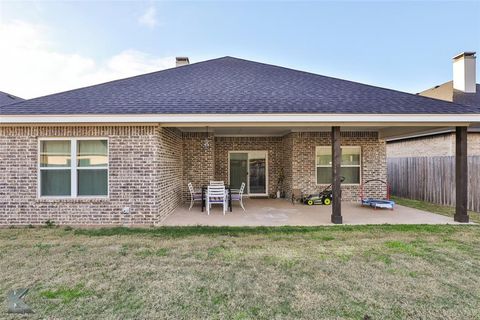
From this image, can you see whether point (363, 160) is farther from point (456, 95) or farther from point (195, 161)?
point (456, 95)

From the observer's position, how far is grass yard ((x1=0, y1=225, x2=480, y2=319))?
2938 millimetres

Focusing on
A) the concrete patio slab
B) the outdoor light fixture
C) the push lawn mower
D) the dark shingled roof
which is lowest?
the concrete patio slab

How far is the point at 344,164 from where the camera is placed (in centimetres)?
1087

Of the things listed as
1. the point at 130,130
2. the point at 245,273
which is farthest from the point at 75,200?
the point at 245,273

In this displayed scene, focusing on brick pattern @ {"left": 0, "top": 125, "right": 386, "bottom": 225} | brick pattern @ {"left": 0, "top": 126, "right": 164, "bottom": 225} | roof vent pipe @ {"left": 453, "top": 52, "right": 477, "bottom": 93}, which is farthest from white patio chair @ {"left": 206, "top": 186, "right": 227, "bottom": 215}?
roof vent pipe @ {"left": 453, "top": 52, "right": 477, "bottom": 93}

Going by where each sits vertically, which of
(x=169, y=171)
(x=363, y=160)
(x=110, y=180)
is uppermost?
(x=363, y=160)

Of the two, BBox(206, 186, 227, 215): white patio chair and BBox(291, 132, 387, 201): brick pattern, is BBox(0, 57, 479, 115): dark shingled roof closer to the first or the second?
BBox(291, 132, 387, 201): brick pattern

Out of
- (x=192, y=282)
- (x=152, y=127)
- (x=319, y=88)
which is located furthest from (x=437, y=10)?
(x=192, y=282)

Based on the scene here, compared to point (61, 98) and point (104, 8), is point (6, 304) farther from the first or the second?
point (104, 8)

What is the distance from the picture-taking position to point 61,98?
7.33 meters

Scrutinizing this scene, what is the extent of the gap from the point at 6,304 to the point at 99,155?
4.44 metres

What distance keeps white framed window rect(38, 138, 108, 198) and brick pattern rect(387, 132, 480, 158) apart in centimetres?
1463

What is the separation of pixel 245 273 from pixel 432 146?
45.7ft

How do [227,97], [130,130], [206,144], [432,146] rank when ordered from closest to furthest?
[130,130], [227,97], [206,144], [432,146]
